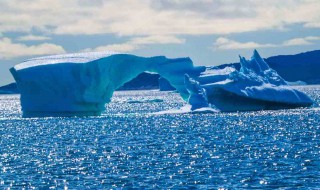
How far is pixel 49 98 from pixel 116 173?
80.5 ft

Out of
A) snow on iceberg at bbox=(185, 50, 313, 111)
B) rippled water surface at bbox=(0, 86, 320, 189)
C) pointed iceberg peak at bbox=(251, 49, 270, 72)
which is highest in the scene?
pointed iceberg peak at bbox=(251, 49, 270, 72)

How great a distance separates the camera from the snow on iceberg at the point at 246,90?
4947 centimetres

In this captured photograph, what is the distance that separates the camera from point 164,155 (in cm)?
2977

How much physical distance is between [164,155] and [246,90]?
20.5 metres

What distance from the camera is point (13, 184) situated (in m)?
22.8

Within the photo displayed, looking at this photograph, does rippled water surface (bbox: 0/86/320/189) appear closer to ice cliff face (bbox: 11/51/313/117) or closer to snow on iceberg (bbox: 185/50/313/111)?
ice cliff face (bbox: 11/51/313/117)

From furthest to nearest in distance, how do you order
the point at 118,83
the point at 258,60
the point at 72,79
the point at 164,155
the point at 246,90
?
the point at 258,60 < the point at 118,83 < the point at 246,90 < the point at 72,79 < the point at 164,155

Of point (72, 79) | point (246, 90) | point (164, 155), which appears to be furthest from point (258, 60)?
point (164, 155)

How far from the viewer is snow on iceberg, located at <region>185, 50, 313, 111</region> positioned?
4947 centimetres

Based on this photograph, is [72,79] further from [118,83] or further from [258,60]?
[258,60]

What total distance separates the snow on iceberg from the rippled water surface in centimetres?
181

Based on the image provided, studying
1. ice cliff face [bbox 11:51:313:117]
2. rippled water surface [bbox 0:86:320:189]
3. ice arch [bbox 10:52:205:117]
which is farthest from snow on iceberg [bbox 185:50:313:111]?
ice arch [bbox 10:52:205:117]

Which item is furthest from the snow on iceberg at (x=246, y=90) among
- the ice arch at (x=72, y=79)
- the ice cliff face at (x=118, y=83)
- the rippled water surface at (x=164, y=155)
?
the ice arch at (x=72, y=79)

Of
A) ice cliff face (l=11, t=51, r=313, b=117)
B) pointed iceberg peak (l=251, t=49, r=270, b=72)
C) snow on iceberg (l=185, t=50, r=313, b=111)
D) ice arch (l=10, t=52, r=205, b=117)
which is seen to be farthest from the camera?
pointed iceberg peak (l=251, t=49, r=270, b=72)
